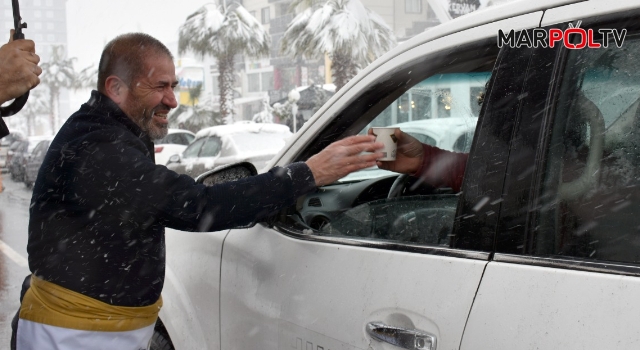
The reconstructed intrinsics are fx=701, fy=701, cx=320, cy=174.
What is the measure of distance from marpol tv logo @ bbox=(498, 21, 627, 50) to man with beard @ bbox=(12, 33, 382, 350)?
0.55m

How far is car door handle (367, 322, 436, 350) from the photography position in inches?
62.2

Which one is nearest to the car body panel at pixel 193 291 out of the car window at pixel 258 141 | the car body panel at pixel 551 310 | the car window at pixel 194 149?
the car body panel at pixel 551 310

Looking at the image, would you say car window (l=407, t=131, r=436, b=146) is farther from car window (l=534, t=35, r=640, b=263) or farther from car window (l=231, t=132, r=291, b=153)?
car window (l=231, t=132, r=291, b=153)

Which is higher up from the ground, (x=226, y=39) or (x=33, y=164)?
(x=226, y=39)

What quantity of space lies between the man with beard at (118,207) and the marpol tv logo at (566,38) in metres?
0.55

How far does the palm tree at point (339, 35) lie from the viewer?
23938 millimetres

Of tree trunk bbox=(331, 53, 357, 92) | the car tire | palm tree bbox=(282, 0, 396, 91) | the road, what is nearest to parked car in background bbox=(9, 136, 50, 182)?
the road

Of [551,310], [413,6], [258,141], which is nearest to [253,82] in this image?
[413,6]

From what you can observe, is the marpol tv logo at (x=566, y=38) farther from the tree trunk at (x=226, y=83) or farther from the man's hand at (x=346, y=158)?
the tree trunk at (x=226, y=83)

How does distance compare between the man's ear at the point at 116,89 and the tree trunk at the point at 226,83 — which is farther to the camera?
the tree trunk at the point at 226,83

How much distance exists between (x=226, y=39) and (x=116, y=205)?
→ 1150 inches

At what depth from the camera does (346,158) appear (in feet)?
6.60

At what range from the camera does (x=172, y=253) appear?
2832 millimetres

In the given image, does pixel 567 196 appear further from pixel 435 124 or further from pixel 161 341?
pixel 161 341
